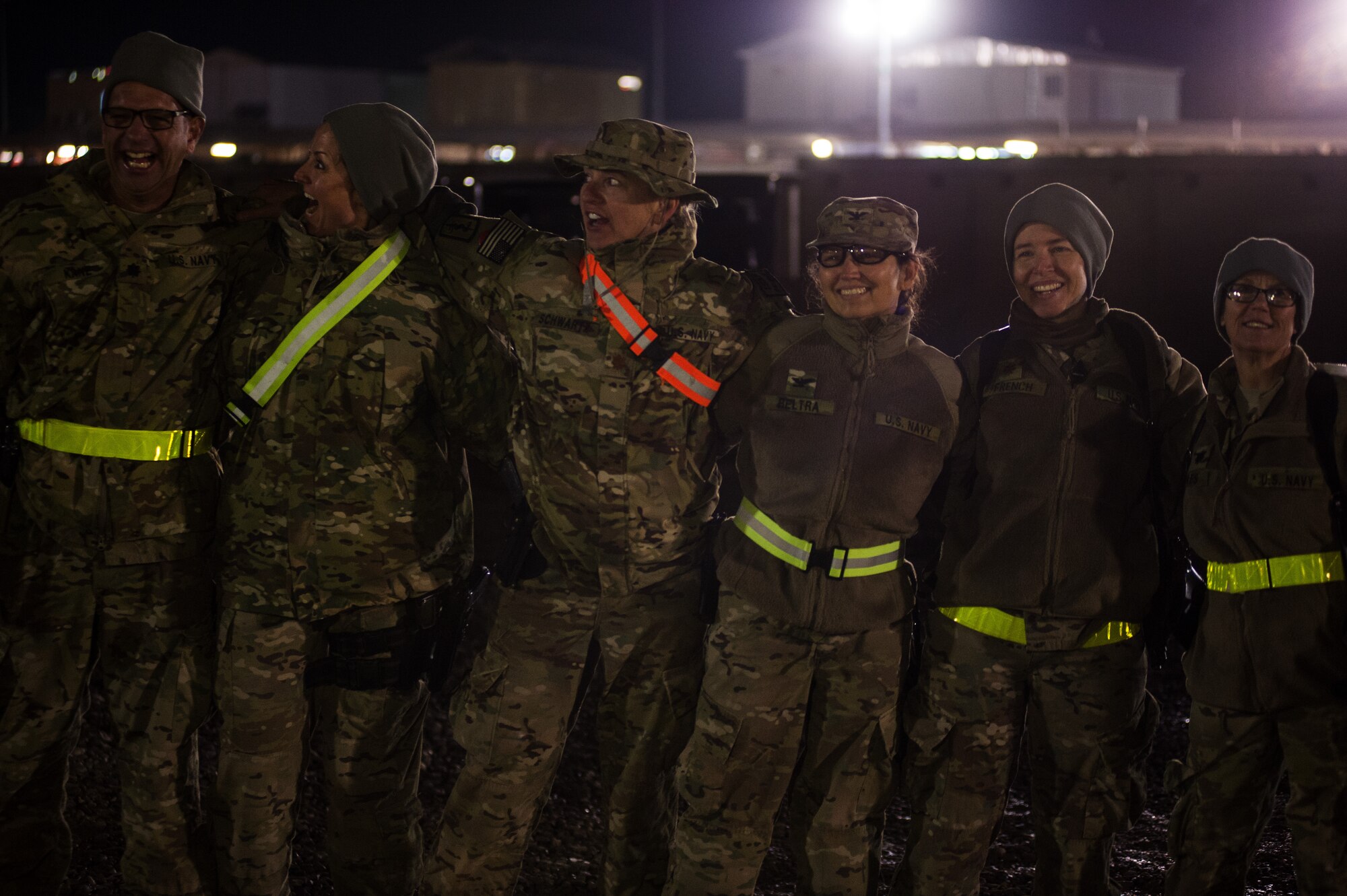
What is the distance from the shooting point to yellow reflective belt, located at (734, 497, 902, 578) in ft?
10.5

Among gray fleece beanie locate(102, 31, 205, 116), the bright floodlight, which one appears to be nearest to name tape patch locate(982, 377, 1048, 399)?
gray fleece beanie locate(102, 31, 205, 116)

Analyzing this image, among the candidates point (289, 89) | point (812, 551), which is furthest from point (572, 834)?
point (289, 89)

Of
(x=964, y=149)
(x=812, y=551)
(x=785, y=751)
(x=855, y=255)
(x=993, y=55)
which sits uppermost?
(x=993, y=55)

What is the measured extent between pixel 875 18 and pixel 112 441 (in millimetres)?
34971

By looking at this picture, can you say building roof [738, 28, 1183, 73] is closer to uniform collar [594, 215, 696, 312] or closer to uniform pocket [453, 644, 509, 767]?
uniform collar [594, 215, 696, 312]

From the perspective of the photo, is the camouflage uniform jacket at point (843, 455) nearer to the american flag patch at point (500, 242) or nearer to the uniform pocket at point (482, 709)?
the uniform pocket at point (482, 709)

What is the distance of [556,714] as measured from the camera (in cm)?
339

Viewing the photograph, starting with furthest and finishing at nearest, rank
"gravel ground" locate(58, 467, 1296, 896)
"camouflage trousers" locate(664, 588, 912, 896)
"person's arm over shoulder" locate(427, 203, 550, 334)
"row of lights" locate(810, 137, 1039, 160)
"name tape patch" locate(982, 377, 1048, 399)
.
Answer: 1. "row of lights" locate(810, 137, 1039, 160)
2. "gravel ground" locate(58, 467, 1296, 896)
3. "person's arm over shoulder" locate(427, 203, 550, 334)
4. "name tape patch" locate(982, 377, 1048, 399)
5. "camouflage trousers" locate(664, 588, 912, 896)

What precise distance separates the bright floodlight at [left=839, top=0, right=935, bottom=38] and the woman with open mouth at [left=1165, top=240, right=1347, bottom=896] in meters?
32.5

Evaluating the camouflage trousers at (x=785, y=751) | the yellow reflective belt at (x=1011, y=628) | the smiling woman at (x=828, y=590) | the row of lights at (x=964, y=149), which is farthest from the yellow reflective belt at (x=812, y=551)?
the row of lights at (x=964, y=149)

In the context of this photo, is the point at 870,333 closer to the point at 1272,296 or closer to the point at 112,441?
the point at 1272,296

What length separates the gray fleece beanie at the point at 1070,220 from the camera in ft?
11.1

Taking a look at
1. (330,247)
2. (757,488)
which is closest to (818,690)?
(757,488)

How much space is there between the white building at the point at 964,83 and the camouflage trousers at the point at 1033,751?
1204 inches
